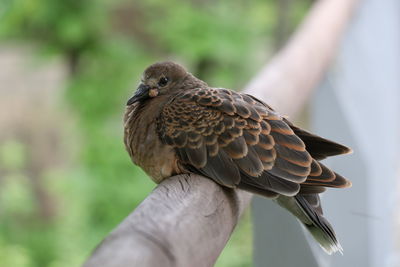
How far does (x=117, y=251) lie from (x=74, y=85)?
618 cm

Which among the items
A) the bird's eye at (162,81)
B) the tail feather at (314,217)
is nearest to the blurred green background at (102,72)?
the bird's eye at (162,81)

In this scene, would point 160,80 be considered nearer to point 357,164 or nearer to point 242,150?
point 242,150

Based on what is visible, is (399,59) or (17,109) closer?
(399,59)

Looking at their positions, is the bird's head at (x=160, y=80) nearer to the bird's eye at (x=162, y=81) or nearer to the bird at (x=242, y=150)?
the bird's eye at (x=162, y=81)

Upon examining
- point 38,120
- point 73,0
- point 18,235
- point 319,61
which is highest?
point 319,61

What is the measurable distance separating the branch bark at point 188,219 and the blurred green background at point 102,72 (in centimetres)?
346

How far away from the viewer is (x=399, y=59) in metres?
5.07

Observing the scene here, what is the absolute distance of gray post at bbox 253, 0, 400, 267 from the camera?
71.4 inches

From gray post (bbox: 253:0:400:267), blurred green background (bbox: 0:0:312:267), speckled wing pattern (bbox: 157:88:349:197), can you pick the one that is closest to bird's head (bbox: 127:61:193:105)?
speckled wing pattern (bbox: 157:88:349:197)

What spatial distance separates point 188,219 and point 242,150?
0.63 metres

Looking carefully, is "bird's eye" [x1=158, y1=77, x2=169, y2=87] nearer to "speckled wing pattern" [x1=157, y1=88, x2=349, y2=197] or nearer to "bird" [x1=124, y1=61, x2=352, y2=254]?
"bird" [x1=124, y1=61, x2=352, y2=254]

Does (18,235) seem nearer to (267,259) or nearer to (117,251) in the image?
(267,259)

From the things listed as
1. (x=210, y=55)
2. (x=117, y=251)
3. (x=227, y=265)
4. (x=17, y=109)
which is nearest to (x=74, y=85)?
(x=210, y=55)

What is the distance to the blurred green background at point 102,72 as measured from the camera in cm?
611
